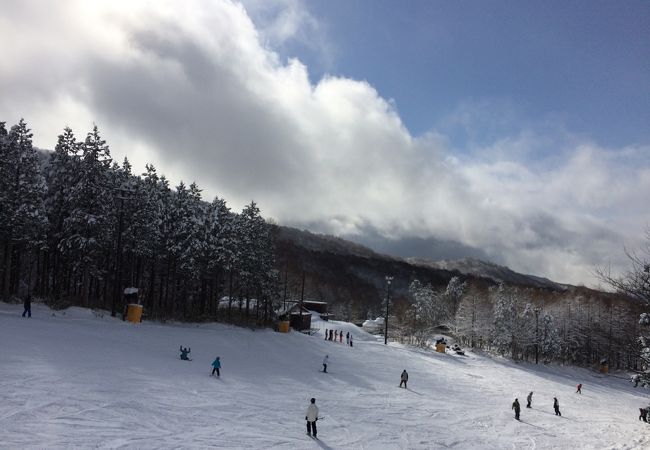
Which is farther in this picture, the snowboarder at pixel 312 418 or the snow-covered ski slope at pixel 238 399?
the snowboarder at pixel 312 418

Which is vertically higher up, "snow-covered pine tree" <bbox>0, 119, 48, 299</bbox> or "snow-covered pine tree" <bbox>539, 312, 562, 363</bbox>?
"snow-covered pine tree" <bbox>0, 119, 48, 299</bbox>

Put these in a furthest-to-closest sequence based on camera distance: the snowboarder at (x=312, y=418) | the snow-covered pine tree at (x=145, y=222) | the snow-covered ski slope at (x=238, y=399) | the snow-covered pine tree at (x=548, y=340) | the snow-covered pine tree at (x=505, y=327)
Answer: the snow-covered pine tree at (x=548, y=340), the snow-covered pine tree at (x=505, y=327), the snow-covered pine tree at (x=145, y=222), the snowboarder at (x=312, y=418), the snow-covered ski slope at (x=238, y=399)

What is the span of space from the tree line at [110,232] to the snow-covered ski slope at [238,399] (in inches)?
301

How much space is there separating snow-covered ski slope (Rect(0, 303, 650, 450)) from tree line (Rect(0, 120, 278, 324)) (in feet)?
25.1

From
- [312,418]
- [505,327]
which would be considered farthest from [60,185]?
[505,327]

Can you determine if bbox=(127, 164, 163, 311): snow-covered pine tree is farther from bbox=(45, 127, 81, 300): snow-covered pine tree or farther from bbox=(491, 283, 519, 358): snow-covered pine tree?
bbox=(491, 283, 519, 358): snow-covered pine tree

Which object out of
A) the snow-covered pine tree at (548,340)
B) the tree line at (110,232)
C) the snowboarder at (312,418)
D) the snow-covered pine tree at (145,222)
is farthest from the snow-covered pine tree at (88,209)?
the snow-covered pine tree at (548,340)

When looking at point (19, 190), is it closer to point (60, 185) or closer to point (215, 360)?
point (60, 185)

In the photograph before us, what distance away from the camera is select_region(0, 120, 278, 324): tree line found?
119 ft

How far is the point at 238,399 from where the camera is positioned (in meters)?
19.1

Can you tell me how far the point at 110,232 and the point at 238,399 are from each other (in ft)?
98.6

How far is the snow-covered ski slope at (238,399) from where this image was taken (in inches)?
532

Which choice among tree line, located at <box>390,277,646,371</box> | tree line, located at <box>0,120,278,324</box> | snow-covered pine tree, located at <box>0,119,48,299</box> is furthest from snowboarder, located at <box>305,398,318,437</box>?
tree line, located at <box>390,277,646,371</box>

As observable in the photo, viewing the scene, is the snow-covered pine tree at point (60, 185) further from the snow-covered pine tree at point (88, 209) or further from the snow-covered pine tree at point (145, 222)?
the snow-covered pine tree at point (145, 222)
